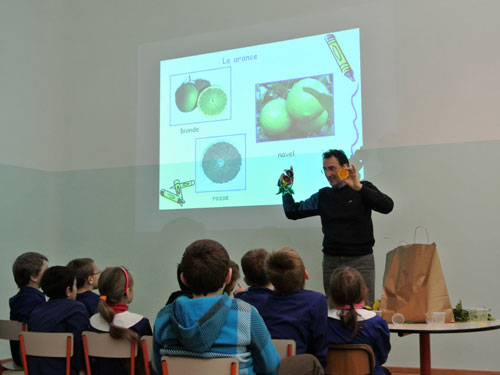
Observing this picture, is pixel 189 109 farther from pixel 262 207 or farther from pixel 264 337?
pixel 264 337

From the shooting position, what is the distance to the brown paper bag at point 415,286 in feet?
7.64

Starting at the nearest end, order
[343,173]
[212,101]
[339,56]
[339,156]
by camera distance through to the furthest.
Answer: [343,173] → [339,156] → [339,56] → [212,101]

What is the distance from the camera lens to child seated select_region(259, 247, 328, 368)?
1.97 m

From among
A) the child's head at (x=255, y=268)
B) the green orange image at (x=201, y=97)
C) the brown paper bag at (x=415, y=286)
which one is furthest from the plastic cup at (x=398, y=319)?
the green orange image at (x=201, y=97)

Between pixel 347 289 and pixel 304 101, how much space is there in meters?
2.26

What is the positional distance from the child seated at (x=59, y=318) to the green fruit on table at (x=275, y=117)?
2049 millimetres

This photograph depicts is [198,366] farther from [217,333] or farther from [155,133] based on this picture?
[155,133]

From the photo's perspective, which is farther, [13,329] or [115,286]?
[13,329]

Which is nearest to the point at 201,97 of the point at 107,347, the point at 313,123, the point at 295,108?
the point at 295,108

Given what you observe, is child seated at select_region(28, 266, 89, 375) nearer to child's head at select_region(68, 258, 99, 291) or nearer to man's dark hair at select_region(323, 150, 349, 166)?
child's head at select_region(68, 258, 99, 291)

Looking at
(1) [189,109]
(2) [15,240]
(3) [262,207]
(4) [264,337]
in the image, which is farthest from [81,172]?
(4) [264,337]

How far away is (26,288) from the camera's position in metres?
3.25

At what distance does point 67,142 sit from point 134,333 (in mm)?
3234

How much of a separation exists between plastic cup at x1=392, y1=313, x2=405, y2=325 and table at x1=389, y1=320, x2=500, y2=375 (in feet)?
0.15
